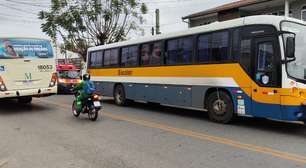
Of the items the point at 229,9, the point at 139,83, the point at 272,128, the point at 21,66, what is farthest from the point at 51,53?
the point at 229,9

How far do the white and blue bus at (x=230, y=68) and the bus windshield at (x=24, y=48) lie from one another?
11.6 feet

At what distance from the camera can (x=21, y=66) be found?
1308cm

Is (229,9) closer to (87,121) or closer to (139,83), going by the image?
(139,83)

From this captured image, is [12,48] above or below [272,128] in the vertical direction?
above

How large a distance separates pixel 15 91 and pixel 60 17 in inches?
723

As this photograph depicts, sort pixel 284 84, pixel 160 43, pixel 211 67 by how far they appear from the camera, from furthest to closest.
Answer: pixel 160 43
pixel 211 67
pixel 284 84

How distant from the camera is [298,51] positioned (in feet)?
Result: 27.7

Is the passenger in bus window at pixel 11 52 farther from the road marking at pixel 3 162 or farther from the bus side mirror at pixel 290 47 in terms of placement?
the bus side mirror at pixel 290 47

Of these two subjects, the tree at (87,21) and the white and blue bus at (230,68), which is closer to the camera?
the white and blue bus at (230,68)

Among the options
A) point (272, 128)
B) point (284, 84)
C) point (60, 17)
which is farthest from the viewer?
point (60, 17)

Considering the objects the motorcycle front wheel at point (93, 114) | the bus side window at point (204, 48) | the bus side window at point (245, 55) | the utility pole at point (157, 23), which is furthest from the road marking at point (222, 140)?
the utility pole at point (157, 23)

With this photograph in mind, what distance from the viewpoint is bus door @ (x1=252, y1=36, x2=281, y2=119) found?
Answer: 27.5 ft

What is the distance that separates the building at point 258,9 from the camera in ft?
73.0

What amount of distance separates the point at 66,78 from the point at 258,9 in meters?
14.5
